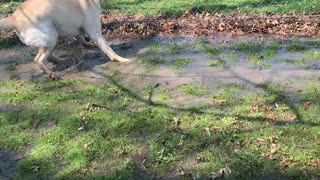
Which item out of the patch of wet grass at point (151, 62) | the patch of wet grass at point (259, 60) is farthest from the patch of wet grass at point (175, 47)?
the patch of wet grass at point (259, 60)

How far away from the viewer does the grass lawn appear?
27.2 feet

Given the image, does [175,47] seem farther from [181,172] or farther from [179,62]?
[181,172]

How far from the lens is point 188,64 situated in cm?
609

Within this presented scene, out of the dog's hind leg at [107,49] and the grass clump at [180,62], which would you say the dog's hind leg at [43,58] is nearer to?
the dog's hind leg at [107,49]

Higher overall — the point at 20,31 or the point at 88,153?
the point at 20,31

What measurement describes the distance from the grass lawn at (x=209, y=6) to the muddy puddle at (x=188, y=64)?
1.50 meters

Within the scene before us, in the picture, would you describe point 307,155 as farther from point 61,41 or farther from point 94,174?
point 61,41

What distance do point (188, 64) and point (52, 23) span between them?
1651 millimetres

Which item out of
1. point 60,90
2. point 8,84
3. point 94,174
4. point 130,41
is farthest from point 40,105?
point 130,41

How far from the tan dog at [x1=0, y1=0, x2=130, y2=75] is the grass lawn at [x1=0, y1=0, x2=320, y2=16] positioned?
7.79ft

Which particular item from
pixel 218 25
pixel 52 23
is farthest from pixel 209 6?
pixel 52 23

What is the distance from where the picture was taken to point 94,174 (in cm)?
392

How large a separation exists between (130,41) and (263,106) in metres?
2.93

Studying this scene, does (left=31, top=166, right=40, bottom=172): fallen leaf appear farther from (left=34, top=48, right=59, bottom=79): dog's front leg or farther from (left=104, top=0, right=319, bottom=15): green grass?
(left=104, top=0, right=319, bottom=15): green grass
